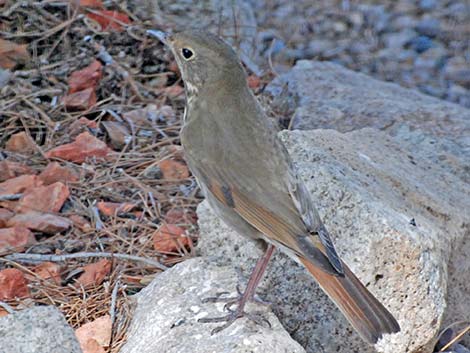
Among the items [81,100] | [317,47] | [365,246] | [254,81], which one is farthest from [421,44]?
[365,246]

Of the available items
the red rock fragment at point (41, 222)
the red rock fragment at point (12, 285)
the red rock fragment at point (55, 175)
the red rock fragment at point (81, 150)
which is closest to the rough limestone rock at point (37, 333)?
the red rock fragment at point (12, 285)

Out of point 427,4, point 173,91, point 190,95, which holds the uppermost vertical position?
point 190,95

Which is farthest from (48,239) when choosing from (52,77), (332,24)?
(332,24)

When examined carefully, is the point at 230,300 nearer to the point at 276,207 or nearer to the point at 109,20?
the point at 276,207

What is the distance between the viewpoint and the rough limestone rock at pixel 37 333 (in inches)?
152

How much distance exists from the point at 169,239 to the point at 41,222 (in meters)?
0.61

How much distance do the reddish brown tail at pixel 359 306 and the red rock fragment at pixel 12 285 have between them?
1384 mm

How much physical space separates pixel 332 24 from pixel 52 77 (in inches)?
125

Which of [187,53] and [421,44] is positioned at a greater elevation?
[187,53]

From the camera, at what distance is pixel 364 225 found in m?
4.01

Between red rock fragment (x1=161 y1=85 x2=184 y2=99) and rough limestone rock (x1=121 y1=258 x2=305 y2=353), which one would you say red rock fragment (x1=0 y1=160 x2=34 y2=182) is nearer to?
red rock fragment (x1=161 y1=85 x2=184 y2=99)

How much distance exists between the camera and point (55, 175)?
5230 mm

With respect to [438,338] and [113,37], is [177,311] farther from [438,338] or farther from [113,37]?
[113,37]

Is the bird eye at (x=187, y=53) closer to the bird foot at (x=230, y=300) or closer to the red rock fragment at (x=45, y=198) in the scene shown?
the bird foot at (x=230, y=300)
